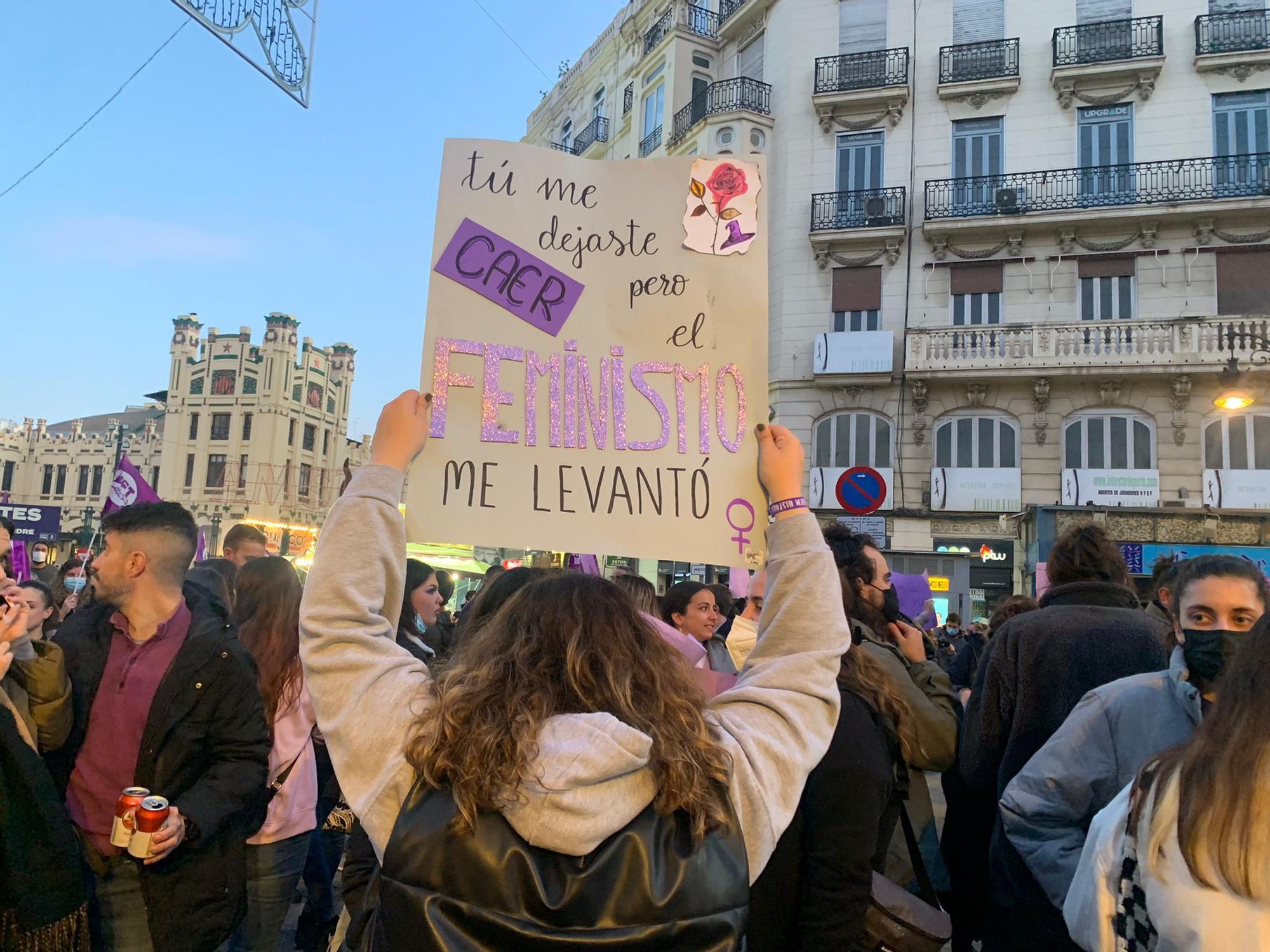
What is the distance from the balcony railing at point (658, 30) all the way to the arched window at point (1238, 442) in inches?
681

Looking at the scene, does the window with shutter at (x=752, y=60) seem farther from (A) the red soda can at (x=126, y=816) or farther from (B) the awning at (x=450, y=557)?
(A) the red soda can at (x=126, y=816)

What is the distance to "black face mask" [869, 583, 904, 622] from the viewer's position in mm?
3316

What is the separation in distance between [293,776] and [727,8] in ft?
84.3

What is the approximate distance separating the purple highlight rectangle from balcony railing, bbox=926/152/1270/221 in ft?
65.2

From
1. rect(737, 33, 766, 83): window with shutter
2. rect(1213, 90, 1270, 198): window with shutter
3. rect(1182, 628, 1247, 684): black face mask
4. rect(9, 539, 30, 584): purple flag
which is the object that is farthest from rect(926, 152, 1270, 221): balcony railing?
rect(1182, 628, 1247, 684): black face mask

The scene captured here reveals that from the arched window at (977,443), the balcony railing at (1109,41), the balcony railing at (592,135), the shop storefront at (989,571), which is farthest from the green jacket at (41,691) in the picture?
the balcony railing at (592,135)

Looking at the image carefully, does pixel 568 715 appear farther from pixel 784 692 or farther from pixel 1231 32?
pixel 1231 32

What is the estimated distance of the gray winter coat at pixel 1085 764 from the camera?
225 centimetres

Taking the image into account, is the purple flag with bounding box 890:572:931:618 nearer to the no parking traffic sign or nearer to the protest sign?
the no parking traffic sign

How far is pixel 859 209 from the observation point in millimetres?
21156

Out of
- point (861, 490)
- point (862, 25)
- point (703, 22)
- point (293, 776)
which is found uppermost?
point (703, 22)

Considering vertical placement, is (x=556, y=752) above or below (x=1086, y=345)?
below

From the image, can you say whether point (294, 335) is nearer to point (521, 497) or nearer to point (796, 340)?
point (796, 340)

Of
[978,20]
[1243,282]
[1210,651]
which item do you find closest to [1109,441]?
[1243,282]
